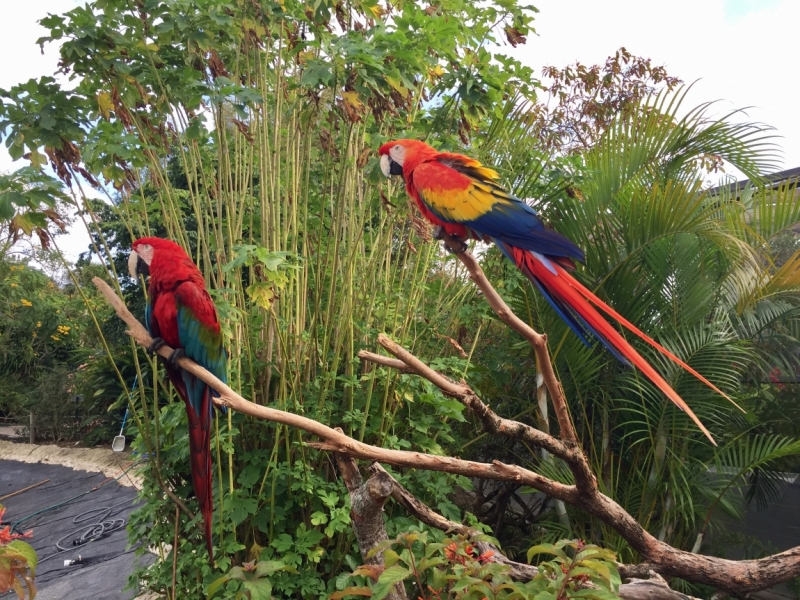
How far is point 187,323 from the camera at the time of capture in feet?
4.41

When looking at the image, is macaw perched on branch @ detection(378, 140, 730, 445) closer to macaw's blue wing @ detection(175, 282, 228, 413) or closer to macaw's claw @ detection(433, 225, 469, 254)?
macaw's claw @ detection(433, 225, 469, 254)

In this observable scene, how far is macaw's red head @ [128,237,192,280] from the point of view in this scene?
4.49 ft

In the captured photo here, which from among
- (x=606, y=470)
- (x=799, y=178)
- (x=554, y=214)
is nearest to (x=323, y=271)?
(x=554, y=214)

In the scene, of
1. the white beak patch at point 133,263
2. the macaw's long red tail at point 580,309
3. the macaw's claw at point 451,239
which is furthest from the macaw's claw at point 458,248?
the white beak patch at point 133,263

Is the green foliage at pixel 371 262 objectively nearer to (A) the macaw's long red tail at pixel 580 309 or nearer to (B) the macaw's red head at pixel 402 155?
(B) the macaw's red head at pixel 402 155

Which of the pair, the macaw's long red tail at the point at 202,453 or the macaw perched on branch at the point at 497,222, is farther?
the macaw's long red tail at the point at 202,453

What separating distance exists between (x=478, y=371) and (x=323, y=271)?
981 millimetres

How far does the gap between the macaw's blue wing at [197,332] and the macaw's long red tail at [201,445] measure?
0.03 feet

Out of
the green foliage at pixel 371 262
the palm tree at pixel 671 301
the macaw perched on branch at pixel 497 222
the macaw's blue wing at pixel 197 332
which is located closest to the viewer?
the macaw perched on branch at pixel 497 222

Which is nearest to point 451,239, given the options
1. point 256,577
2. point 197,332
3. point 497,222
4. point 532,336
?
point 497,222

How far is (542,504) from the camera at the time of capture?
3000 millimetres

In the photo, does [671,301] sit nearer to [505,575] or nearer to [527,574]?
[527,574]

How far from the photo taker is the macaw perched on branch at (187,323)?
135cm

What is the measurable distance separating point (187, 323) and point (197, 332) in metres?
0.03
